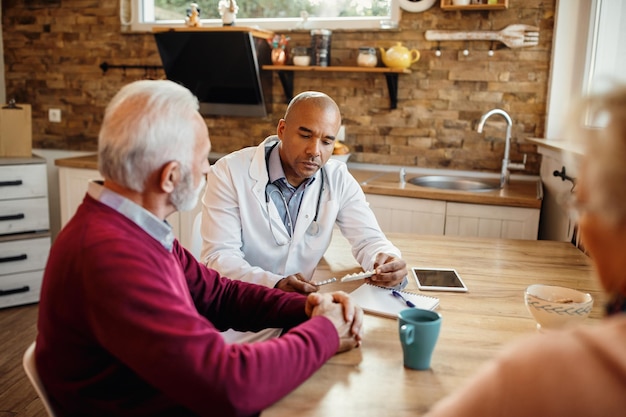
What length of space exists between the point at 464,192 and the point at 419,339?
6.71ft

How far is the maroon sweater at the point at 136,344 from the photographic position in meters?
0.95

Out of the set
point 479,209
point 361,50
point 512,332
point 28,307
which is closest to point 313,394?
point 512,332

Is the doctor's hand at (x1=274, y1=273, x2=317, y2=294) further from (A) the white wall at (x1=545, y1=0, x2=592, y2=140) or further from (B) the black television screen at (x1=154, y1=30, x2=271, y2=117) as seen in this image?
(B) the black television screen at (x1=154, y1=30, x2=271, y2=117)

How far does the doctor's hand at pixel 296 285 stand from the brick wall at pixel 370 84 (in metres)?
2.31

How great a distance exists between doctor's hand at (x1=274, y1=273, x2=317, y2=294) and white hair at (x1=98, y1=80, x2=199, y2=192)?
56cm

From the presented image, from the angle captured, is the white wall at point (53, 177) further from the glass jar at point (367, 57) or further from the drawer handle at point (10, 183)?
the glass jar at point (367, 57)

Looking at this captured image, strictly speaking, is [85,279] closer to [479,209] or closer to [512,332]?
[512,332]

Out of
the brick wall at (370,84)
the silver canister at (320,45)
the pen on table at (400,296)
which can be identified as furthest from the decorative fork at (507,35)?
the pen on table at (400,296)

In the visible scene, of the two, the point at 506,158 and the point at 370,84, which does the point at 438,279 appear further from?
the point at 370,84

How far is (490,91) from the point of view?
3492 millimetres

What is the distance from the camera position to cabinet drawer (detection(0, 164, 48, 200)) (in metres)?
3.42

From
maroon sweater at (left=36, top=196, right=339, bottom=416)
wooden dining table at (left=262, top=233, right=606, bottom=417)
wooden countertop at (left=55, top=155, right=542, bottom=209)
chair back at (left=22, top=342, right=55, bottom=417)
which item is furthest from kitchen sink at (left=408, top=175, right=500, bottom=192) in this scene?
chair back at (left=22, top=342, right=55, bottom=417)

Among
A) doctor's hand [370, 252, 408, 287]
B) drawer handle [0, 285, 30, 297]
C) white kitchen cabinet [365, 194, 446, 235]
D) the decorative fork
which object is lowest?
drawer handle [0, 285, 30, 297]

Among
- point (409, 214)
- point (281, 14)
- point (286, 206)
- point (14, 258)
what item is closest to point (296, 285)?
point (286, 206)
